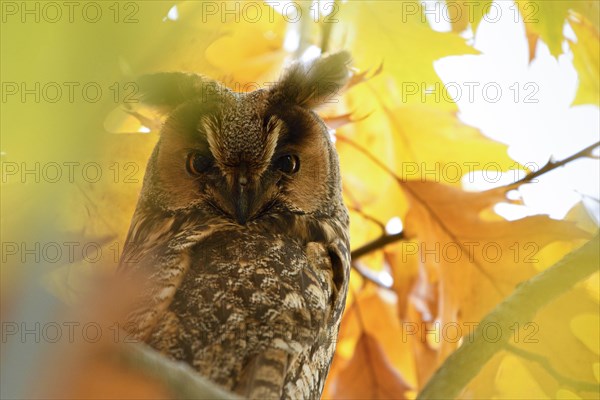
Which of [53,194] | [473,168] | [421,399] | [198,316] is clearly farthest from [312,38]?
[53,194]

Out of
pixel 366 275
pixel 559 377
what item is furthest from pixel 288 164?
pixel 559 377

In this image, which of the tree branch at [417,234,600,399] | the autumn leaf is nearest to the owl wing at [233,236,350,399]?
the tree branch at [417,234,600,399]

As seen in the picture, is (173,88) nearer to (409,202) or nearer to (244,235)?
(244,235)

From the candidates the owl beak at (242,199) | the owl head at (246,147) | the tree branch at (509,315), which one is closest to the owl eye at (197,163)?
the owl head at (246,147)

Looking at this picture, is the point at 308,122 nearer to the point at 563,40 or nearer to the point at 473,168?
the point at 473,168

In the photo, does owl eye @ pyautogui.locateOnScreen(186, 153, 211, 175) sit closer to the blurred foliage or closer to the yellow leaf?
the blurred foliage
